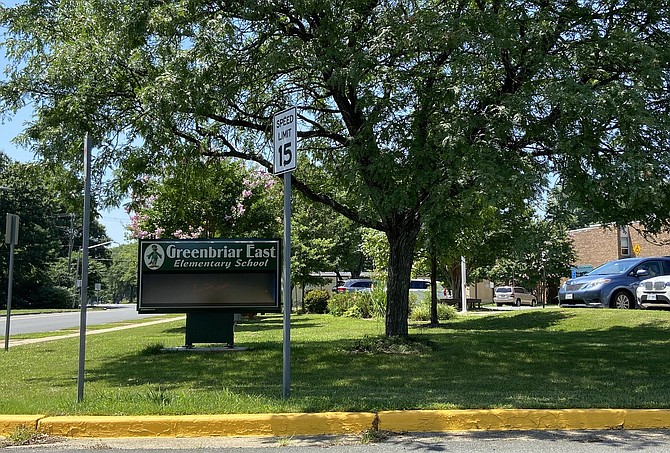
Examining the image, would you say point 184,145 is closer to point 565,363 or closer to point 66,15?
point 66,15

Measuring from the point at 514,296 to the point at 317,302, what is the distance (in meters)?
20.2

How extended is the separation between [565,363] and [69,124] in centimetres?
943

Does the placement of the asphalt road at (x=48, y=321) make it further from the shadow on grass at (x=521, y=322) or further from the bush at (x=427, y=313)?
the shadow on grass at (x=521, y=322)

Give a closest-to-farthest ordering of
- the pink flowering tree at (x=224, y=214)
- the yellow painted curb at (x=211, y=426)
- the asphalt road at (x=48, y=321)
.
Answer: the yellow painted curb at (x=211, y=426), the pink flowering tree at (x=224, y=214), the asphalt road at (x=48, y=321)

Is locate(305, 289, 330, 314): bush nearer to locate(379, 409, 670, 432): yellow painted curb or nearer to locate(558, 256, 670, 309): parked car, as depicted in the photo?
locate(558, 256, 670, 309): parked car

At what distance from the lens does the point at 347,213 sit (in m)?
13.4

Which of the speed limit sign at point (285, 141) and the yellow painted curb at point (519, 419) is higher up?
the speed limit sign at point (285, 141)

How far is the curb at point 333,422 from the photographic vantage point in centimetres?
663

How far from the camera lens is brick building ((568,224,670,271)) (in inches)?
1510

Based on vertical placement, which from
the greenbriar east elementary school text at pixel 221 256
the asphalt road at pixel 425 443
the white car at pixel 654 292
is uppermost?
the greenbriar east elementary school text at pixel 221 256

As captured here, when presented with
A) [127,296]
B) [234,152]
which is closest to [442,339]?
[234,152]

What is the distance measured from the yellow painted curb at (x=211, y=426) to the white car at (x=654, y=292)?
13681 millimetres

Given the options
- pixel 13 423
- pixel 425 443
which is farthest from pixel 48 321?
pixel 425 443

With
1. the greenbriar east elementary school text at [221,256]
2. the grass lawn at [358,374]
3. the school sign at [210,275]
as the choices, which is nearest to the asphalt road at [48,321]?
the grass lawn at [358,374]
